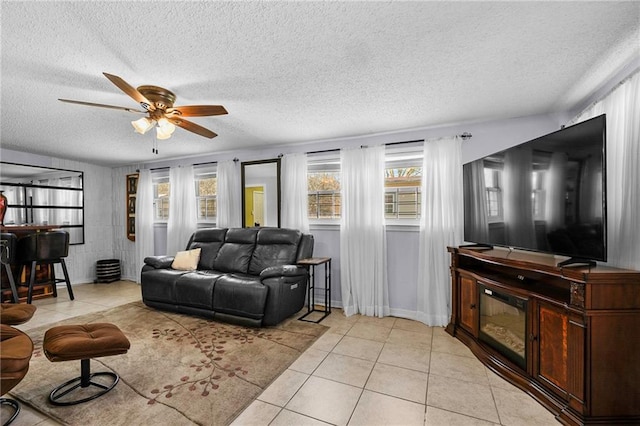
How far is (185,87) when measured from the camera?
236 centimetres

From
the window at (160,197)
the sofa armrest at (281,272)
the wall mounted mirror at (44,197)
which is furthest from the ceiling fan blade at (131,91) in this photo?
the wall mounted mirror at (44,197)

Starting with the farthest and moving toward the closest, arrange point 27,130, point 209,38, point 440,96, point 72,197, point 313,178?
1. point 72,197
2. point 313,178
3. point 27,130
4. point 440,96
5. point 209,38

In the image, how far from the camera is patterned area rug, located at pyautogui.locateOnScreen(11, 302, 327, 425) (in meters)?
1.80

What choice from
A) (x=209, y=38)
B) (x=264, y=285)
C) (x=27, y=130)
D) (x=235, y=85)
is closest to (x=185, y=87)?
(x=235, y=85)

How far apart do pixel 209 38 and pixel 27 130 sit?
3.49 meters

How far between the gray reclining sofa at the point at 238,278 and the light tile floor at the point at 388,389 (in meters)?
0.70

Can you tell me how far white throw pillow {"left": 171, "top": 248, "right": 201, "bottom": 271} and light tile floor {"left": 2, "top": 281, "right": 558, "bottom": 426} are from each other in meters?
2.18

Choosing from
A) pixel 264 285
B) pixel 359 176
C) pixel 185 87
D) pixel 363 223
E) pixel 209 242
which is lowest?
pixel 264 285

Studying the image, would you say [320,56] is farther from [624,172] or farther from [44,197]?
[44,197]

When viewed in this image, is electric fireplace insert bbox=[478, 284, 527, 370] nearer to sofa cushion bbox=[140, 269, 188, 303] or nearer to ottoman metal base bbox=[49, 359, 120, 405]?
ottoman metal base bbox=[49, 359, 120, 405]

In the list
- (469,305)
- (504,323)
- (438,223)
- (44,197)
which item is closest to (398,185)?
(438,223)

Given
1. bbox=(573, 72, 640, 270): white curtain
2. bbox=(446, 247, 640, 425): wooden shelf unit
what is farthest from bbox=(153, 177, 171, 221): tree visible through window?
bbox=(573, 72, 640, 270): white curtain

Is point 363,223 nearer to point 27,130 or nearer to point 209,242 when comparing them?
point 209,242

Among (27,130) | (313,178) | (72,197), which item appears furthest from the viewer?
(72,197)
